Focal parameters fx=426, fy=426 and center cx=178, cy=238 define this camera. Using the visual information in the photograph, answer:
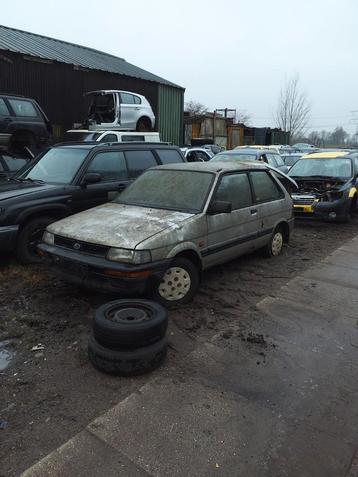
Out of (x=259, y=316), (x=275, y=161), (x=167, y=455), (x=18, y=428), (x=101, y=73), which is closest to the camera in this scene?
(x=167, y=455)

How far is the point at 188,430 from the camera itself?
9.02 feet

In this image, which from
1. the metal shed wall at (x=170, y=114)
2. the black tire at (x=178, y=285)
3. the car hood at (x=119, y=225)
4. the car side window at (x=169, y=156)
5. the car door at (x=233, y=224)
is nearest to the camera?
the car hood at (x=119, y=225)

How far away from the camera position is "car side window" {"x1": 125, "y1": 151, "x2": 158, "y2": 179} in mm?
7055

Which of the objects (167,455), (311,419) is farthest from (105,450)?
(311,419)

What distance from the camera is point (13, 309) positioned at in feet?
15.3

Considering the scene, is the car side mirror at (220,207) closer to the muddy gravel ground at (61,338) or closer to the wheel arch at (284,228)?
the muddy gravel ground at (61,338)

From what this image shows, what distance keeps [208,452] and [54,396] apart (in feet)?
3.96

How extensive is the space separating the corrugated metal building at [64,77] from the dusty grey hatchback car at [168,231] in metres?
12.8

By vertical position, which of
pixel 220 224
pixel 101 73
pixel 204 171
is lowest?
pixel 220 224

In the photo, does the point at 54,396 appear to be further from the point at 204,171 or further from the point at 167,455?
the point at 204,171

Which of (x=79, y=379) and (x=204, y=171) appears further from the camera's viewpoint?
(x=204, y=171)

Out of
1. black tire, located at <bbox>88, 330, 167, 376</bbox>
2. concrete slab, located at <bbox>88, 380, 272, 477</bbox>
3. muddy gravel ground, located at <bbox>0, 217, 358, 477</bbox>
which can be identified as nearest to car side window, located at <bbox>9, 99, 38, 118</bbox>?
muddy gravel ground, located at <bbox>0, 217, 358, 477</bbox>

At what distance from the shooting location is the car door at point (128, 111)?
14641 millimetres

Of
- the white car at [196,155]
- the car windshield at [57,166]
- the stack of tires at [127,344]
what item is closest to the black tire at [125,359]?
the stack of tires at [127,344]
